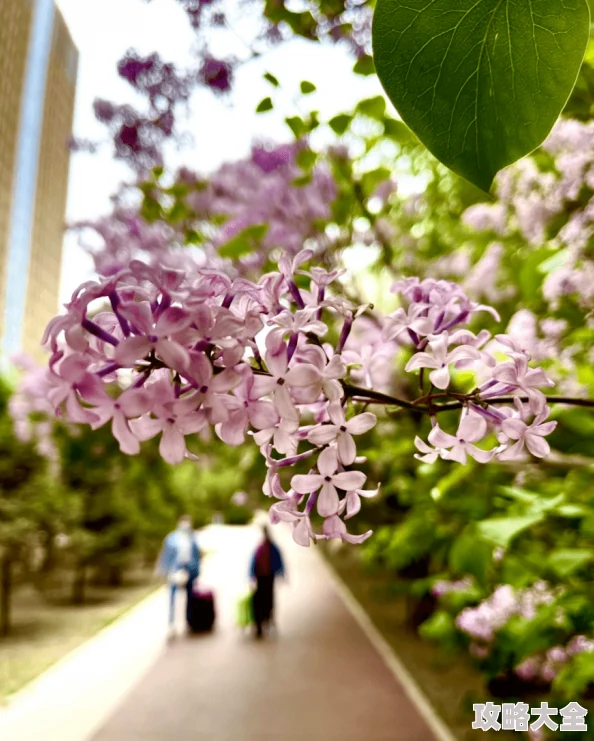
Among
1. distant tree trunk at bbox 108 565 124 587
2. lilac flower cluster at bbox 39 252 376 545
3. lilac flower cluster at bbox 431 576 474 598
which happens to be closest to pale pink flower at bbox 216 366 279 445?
lilac flower cluster at bbox 39 252 376 545

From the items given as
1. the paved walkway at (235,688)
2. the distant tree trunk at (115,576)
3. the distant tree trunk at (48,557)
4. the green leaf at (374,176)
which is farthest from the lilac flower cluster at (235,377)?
the distant tree trunk at (115,576)

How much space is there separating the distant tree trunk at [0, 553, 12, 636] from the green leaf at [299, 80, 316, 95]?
1385 millimetres

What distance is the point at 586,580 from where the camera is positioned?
2.12 feet

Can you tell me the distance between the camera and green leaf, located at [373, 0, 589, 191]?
18cm

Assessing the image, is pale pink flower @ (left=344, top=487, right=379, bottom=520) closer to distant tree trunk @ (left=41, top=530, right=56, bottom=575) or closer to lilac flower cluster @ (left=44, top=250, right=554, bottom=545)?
lilac flower cluster @ (left=44, top=250, right=554, bottom=545)

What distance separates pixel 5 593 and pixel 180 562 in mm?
435

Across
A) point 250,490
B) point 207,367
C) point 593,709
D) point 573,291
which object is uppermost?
point 573,291

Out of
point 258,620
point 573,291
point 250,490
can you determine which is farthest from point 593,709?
point 258,620

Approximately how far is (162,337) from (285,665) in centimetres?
128

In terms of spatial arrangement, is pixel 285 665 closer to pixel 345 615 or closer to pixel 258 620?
pixel 258 620

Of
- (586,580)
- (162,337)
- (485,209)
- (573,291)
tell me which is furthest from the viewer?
(485,209)

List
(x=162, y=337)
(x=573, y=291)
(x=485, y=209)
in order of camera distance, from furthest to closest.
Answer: (x=485, y=209) < (x=573, y=291) < (x=162, y=337)

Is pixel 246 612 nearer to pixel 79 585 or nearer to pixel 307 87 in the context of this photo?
pixel 79 585

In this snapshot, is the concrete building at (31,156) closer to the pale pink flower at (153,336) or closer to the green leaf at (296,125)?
the green leaf at (296,125)
